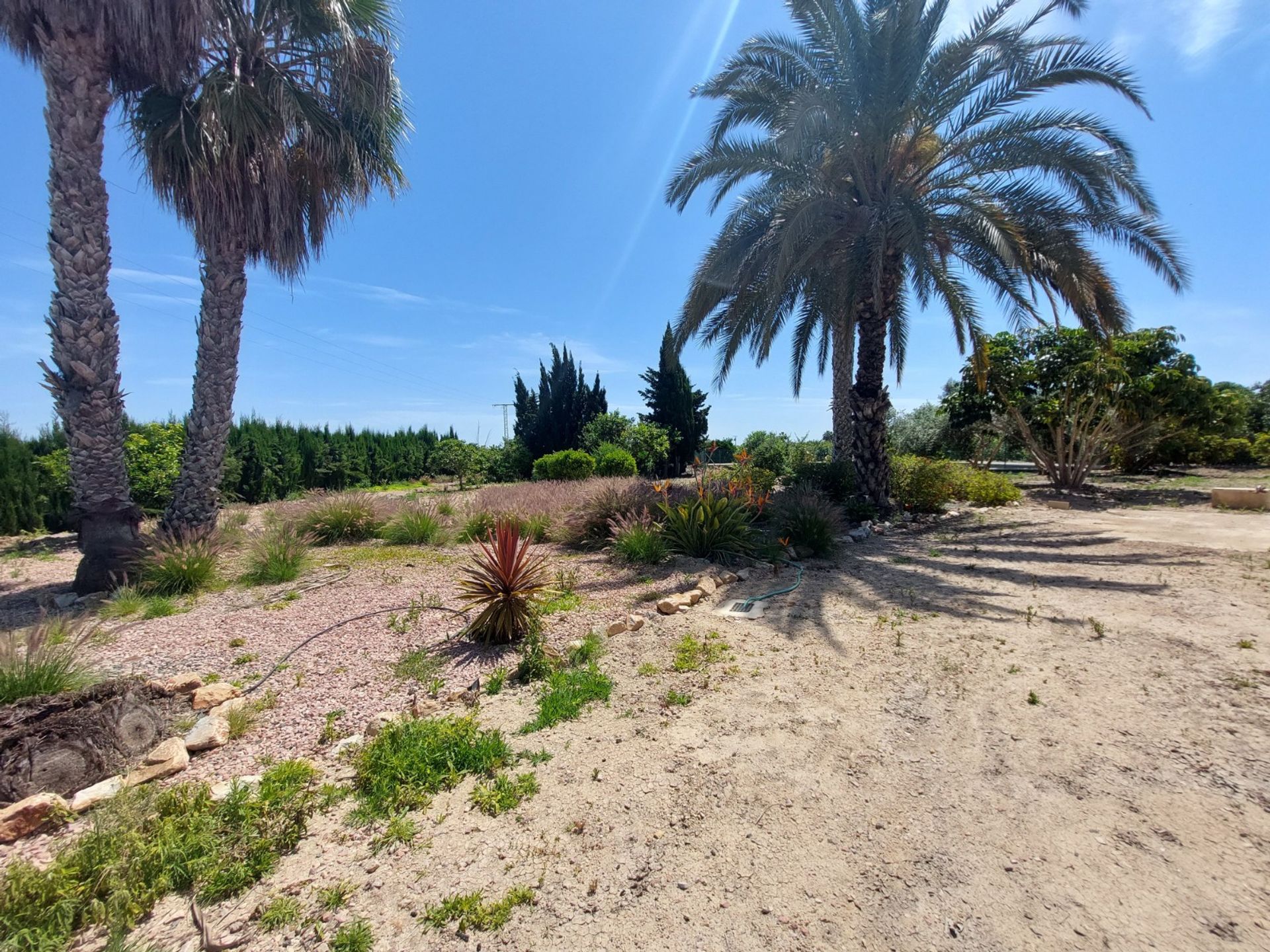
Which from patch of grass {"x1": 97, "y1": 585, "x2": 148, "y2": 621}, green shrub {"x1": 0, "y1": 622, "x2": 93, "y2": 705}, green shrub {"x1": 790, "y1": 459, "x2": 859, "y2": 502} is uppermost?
green shrub {"x1": 790, "y1": 459, "x2": 859, "y2": 502}

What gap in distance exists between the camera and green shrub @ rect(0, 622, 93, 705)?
9.32 feet

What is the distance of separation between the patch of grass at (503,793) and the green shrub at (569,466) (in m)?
13.1

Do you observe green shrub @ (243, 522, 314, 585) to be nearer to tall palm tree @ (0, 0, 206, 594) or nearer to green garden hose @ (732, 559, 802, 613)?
tall palm tree @ (0, 0, 206, 594)

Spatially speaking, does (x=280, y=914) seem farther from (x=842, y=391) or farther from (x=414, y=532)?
(x=842, y=391)

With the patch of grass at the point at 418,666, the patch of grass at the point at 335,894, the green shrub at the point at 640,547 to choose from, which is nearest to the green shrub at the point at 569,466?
the green shrub at the point at 640,547

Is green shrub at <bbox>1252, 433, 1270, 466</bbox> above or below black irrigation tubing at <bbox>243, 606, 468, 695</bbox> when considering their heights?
above

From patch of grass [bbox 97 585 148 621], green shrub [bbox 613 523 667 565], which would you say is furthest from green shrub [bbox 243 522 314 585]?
green shrub [bbox 613 523 667 565]

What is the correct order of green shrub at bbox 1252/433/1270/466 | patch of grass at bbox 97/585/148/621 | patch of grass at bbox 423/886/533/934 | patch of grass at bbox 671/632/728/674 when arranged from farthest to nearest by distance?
green shrub at bbox 1252/433/1270/466 < patch of grass at bbox 97/585/148/621 < patch of grass at bbox 671/632/728/674 < patch of grass at bbox 423/886/533/934

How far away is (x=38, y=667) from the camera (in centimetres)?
293

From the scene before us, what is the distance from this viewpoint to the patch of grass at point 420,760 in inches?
96.4

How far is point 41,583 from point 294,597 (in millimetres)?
3766

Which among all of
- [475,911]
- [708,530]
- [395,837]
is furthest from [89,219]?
[475,911]

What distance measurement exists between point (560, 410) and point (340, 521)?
1427 cm

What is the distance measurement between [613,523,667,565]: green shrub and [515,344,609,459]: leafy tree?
15.0 m
